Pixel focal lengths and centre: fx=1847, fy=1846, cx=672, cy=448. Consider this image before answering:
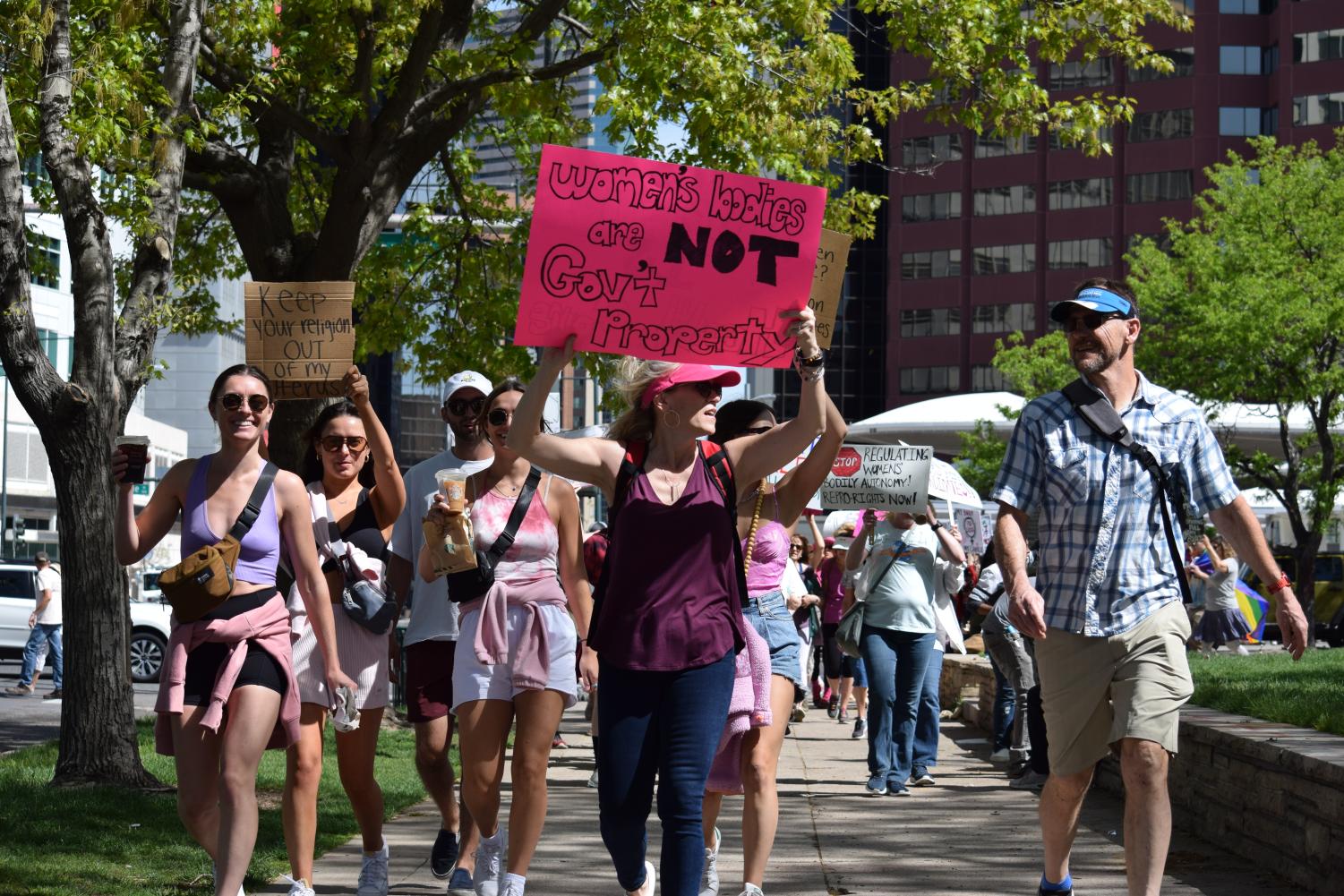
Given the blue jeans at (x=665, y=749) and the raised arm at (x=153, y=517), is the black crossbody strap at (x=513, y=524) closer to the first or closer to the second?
the raised arm at (x=153, y=517)

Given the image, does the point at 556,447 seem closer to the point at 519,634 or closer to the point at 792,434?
the point at 792,434

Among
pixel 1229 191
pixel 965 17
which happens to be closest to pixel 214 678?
pixel 965 17

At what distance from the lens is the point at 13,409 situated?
2813 inches

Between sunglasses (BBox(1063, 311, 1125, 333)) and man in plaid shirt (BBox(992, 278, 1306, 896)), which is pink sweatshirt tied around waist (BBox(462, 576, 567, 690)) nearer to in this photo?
man in plaid shirt (BBox(992, 278, 1306, 896))

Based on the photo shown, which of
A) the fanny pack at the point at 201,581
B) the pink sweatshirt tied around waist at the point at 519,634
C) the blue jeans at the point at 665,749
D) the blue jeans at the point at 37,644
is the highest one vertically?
the fanny pack at the point at 201,581

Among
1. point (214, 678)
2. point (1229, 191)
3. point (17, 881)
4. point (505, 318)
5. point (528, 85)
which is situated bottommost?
point (17, 881)

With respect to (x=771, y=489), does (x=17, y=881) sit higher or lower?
lower

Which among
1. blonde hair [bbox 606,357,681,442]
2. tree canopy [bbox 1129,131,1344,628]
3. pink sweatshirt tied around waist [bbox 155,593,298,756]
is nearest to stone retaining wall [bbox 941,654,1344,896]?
blonde hair [bbox 606,357,681,442]

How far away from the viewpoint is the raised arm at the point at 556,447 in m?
5.38

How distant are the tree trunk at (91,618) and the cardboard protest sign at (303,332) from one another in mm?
2990

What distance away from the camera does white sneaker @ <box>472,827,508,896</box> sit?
6707 millimetres

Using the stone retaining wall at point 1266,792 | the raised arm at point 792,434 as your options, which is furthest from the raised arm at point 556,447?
the stone retaining wall at point 1266,792

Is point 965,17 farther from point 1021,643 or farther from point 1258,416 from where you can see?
point 1258,416

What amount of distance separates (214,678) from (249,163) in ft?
32.4
